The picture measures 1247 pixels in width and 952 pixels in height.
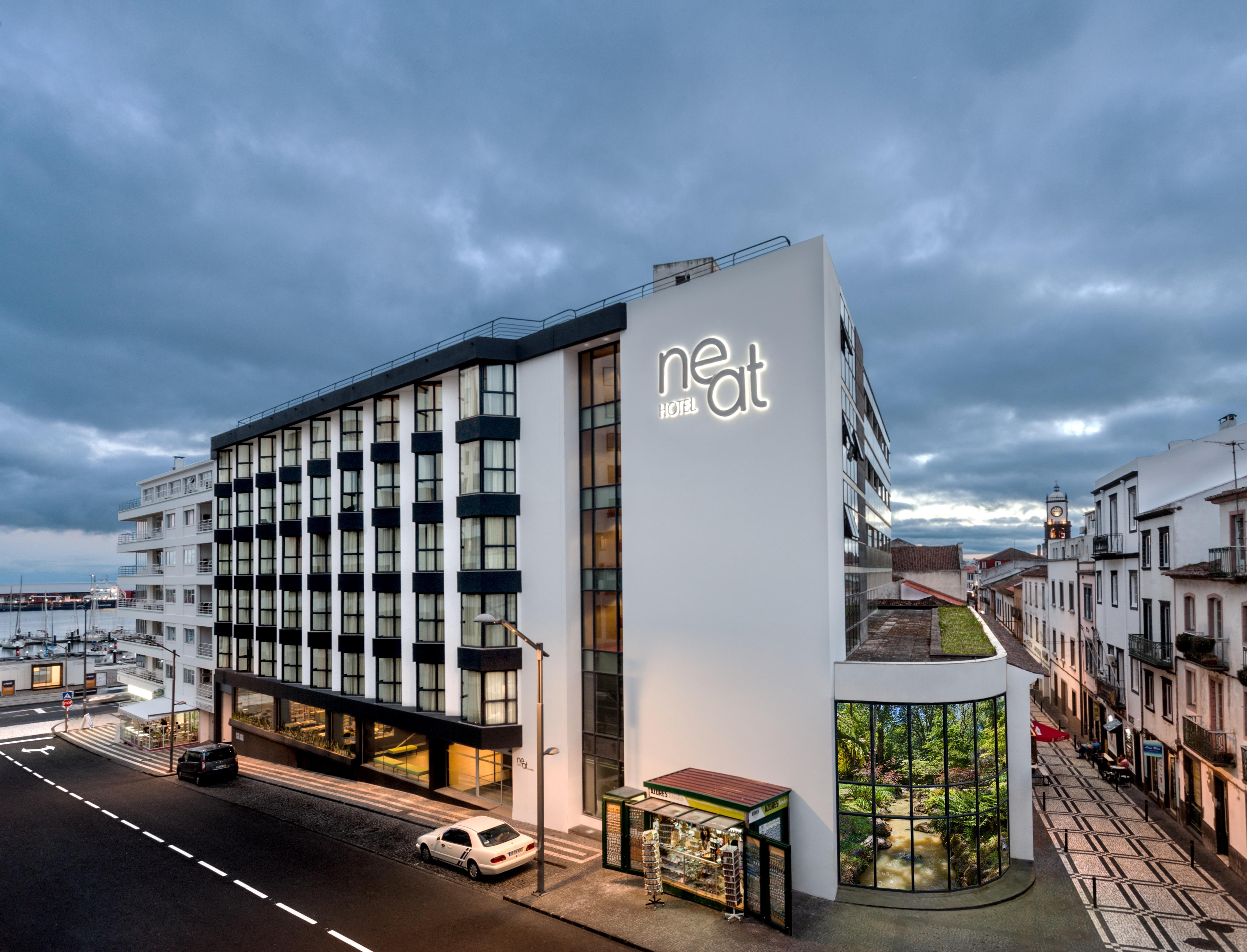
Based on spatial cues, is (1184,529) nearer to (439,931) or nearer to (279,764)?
(439,931)

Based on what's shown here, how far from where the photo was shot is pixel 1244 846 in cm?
2292

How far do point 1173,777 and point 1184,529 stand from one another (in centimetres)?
1003

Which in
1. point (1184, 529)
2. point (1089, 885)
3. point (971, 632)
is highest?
point (1184, 529)

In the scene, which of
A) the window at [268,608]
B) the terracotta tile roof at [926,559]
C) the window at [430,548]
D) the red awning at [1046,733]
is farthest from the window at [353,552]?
the terracotta tile roof at [926,559]

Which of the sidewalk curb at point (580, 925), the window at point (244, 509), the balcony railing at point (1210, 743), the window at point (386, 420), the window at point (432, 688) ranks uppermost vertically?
the window at point (386, 420)

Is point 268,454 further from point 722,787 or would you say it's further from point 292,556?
point 722,787

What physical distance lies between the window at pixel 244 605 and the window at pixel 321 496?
910 cm

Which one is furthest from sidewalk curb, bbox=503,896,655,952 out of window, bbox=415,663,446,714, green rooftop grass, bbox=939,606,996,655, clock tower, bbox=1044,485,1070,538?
clock tower, bbox=1044,485,1070,538

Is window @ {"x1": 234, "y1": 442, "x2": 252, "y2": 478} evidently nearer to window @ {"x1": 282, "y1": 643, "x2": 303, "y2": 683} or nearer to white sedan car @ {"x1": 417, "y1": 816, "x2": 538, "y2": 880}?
window @ {"x1": 282, "y1": 643, "x2": 303, "y2": 683}

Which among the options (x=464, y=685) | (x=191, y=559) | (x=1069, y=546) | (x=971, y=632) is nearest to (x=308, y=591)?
(x=464, y=685)

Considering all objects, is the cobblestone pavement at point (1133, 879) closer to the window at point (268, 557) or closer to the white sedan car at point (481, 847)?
the white sedan car at point (481, 847)

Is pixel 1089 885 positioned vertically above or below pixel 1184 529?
below

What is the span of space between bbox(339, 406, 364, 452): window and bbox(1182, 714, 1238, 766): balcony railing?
35934mm

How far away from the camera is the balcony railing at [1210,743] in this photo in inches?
944
